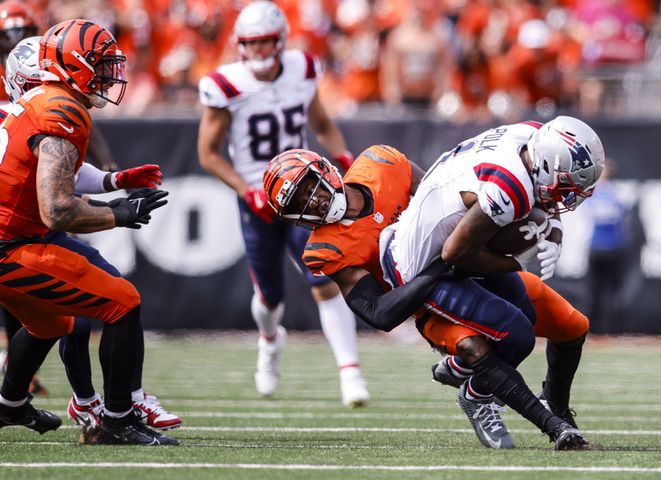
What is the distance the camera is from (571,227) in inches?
442

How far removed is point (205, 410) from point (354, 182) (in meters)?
1.94

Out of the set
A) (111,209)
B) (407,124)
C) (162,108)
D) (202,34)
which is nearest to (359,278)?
(111,209)

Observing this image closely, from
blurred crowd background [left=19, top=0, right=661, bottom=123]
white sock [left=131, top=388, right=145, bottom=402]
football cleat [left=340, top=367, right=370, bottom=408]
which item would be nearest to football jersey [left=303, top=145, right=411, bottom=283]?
white sock [left=131, top=388, right=145, bottom=402]

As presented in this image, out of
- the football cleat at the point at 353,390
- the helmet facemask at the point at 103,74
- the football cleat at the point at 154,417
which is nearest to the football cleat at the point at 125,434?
the football cleat at the point at 154,417

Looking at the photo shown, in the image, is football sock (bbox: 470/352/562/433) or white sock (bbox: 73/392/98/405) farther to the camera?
white sock (bbox: 73/392/98/405)

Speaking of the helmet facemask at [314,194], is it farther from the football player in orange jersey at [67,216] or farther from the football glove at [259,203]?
the football glove at [259,203]

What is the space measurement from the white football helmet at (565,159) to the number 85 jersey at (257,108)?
3.11 m

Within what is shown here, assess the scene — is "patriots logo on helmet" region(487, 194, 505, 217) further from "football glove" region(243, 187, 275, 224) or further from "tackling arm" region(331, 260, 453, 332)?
"football glove" region(243, 187, 275, 224)

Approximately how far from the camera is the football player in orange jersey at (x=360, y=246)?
506 cm

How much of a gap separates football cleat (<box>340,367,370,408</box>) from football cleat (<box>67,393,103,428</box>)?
5.93ft

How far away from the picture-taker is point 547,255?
502cm

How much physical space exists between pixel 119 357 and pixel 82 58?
1.27m

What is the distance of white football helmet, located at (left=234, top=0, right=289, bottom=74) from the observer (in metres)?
7.61

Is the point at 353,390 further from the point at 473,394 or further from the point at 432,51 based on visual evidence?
the point at 432,51
